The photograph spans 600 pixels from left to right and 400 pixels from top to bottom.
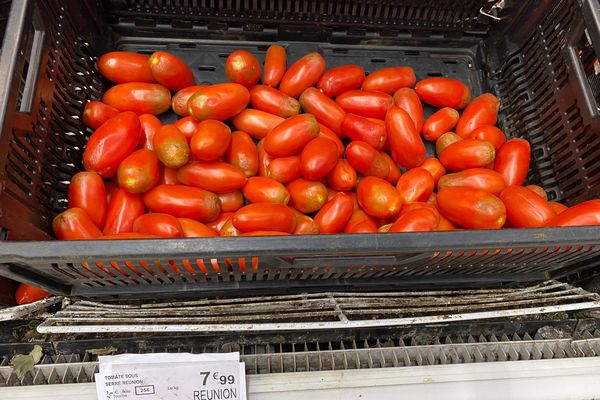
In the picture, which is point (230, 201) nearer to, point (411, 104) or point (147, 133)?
point (147, 133)

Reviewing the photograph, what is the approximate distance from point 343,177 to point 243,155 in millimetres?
250

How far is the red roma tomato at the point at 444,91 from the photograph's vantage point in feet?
4.12

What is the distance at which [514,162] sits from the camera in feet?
3.67

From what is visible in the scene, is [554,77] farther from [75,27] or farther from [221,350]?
[75,27]

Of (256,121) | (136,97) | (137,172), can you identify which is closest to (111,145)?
(137,172)

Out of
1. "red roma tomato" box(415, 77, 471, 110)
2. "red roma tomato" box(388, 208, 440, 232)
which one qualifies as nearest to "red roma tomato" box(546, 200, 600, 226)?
"red roma tomato" box(388, 208, 440, 232)

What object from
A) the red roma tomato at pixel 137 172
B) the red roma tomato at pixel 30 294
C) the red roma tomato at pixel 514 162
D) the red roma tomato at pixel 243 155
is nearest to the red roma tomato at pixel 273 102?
the red roma tomato at pixel 243 155

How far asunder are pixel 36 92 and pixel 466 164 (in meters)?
1.00

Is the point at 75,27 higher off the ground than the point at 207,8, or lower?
lower

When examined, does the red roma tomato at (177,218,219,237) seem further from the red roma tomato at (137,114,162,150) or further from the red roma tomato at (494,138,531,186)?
the red roma tomato at (494,138,531,186)

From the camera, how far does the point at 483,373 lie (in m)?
0.81

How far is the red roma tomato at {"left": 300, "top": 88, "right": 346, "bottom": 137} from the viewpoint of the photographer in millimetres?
1161

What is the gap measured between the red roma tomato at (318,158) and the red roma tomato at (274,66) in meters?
0.29

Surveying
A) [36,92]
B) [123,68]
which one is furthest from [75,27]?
[36,92]
